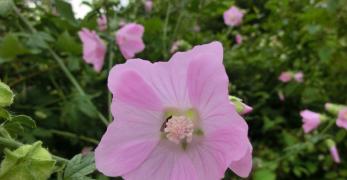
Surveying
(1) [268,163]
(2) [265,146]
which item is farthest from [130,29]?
(2) [265,146]

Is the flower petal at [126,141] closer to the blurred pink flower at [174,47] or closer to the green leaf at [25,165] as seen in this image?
the green leaf at [25,165]

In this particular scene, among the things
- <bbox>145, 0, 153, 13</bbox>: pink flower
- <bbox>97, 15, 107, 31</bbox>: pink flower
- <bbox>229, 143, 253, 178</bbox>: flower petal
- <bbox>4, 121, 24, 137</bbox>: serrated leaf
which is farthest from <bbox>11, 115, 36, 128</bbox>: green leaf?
<bbox>145, 0, 153, 13</bbox>: pink flower

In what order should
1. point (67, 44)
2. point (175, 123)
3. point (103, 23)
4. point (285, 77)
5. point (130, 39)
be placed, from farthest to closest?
point (285, 77) → point (103, 23) → point (67, 44) → point (130, 39) → point (175, 123)

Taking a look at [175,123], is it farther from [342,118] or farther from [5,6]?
[342,118]

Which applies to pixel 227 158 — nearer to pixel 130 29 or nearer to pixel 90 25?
pixel 130 29

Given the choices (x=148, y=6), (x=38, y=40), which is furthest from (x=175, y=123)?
(x=148, y=6)

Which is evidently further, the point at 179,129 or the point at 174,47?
the point at 174,47

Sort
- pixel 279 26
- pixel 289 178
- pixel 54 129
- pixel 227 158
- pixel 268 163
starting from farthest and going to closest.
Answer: pixel 279 26, pixel 289 178, pixel 268 163, pixel 54 129, pixel 227 158
